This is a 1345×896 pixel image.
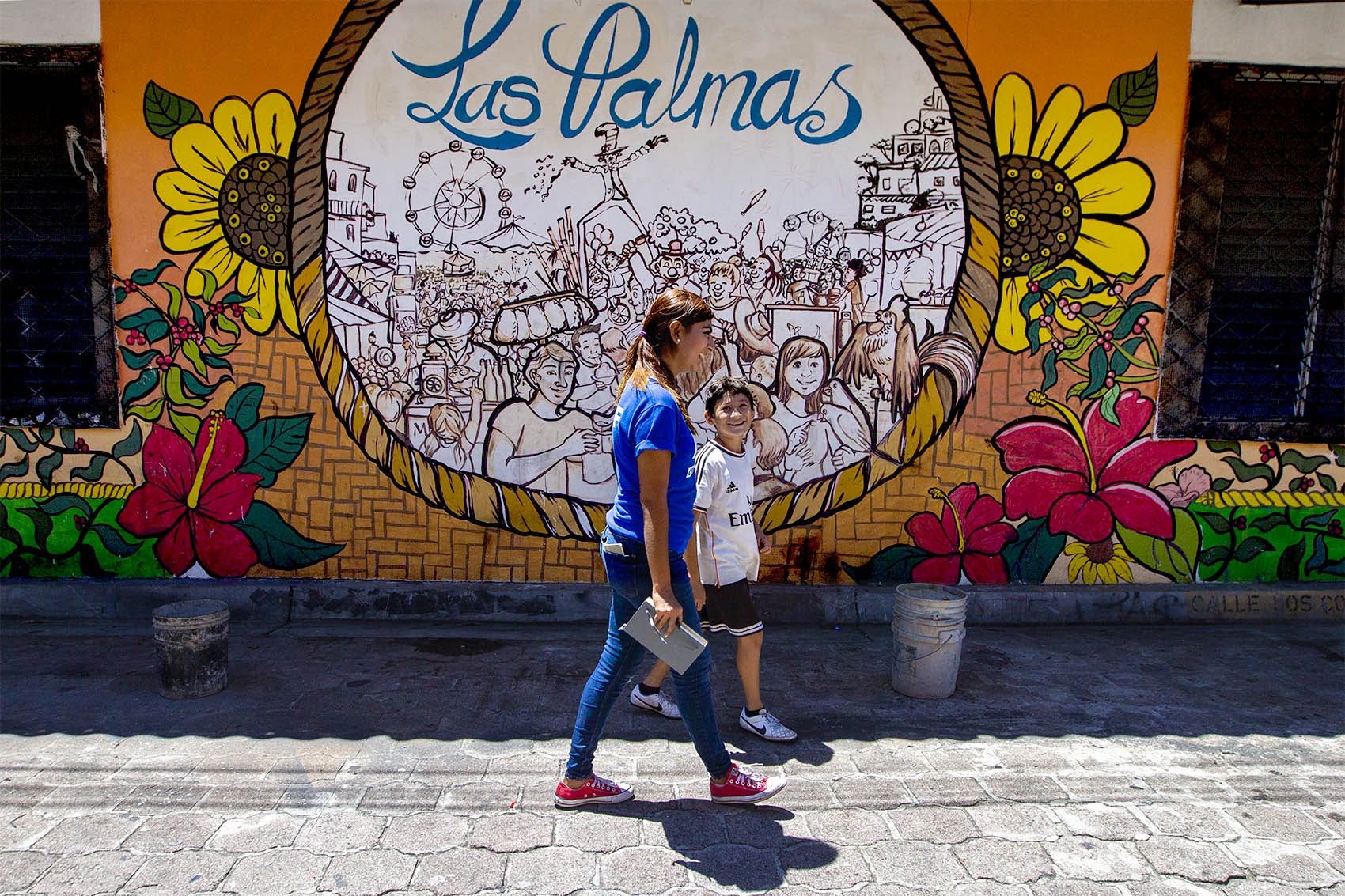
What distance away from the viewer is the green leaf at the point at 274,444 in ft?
18.4

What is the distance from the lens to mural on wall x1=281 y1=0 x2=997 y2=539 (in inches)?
214

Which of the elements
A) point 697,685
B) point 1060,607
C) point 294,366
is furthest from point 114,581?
point 1060,607

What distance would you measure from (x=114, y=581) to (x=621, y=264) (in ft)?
12.8

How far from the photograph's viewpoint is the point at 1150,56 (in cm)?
553

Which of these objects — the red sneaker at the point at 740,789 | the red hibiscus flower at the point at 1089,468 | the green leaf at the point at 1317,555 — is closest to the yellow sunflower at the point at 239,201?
the red sneaker at the point at 740,789

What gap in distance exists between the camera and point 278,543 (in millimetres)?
5691

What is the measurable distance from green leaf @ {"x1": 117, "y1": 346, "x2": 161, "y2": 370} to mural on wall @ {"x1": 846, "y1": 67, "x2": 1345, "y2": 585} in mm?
4804

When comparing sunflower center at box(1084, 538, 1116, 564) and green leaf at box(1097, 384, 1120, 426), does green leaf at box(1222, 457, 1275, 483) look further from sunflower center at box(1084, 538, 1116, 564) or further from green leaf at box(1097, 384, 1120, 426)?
sunflower center at box(1084, 538, 1116, 564)

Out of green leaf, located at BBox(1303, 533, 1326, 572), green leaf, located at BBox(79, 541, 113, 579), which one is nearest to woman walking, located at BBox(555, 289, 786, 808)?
green leaf, located at BBox(79, 541, 113, 579)

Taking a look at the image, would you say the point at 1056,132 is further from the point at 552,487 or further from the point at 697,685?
the point at 697,685

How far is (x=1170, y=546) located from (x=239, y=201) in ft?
21.6

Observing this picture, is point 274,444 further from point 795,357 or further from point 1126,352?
point 1126,352

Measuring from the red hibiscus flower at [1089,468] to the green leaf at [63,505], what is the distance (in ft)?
19.8

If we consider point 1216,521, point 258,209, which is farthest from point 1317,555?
point 258,209
